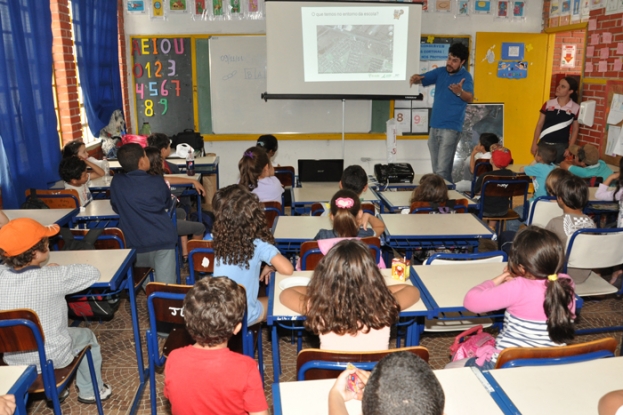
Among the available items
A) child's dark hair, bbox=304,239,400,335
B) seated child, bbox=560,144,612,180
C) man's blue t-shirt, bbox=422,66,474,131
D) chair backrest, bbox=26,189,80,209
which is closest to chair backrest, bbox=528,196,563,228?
seated child, bbox=560,144,612,180

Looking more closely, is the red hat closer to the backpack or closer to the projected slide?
the projected slide

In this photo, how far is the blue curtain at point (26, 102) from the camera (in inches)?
162

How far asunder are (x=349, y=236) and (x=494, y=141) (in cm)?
378

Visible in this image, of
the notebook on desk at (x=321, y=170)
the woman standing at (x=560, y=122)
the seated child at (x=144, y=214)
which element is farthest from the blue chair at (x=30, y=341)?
the woman standing at (x=560, y=122)

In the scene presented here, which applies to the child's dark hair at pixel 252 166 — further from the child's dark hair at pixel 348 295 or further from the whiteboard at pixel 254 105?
the whiteboard at pixel 254 105

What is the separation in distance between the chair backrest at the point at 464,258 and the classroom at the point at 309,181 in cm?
2

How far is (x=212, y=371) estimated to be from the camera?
1766 mm

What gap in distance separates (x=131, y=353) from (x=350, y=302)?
193cm

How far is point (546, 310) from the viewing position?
7.11 ft

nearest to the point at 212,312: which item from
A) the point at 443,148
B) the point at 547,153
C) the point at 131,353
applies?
the point at 131,353

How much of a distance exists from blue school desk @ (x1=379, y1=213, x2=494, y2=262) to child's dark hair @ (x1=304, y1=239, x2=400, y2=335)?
1342 millimetres

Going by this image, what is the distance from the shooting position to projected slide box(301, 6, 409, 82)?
6730mm

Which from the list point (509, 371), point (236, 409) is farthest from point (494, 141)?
point (236, 409)

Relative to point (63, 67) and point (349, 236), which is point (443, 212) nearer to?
point (349, 236)
